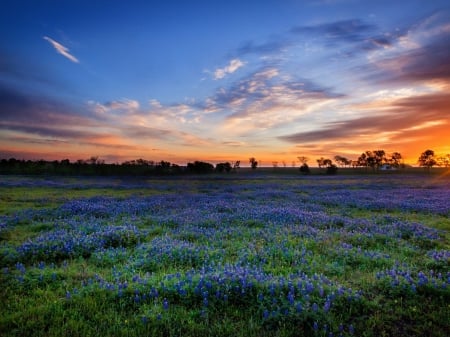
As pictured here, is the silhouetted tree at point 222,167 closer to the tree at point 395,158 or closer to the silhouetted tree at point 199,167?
the silhouetted tree at point 199,167

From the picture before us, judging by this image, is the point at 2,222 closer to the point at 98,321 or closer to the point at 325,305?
the point at 98,321

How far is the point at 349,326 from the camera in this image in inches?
186

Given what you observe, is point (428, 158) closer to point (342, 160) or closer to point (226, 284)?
point (342, 160)

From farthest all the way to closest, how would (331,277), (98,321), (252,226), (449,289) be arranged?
1. (252,226)
2. (331,277)
3. (449,289)
4. (98,321)

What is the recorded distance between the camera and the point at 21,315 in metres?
5.07

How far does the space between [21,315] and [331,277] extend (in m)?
6.42

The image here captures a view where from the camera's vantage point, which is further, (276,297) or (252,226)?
(252,226)

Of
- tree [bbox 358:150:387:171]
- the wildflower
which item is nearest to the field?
the wildflower

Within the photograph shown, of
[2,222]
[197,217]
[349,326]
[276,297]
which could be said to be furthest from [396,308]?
[2,222]

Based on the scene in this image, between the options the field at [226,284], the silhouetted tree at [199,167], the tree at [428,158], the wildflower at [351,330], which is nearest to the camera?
the wildflower at [351,330]

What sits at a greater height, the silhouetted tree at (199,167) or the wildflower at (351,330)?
the silhouetted tree at (199,167)

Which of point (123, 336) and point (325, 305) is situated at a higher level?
point (325, 305)

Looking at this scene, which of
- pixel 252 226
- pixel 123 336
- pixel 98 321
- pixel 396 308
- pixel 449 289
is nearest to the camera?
pixel 123 336

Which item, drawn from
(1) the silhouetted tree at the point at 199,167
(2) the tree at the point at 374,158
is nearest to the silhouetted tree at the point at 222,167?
(1) the silhouetted tree at the point at 199,167
